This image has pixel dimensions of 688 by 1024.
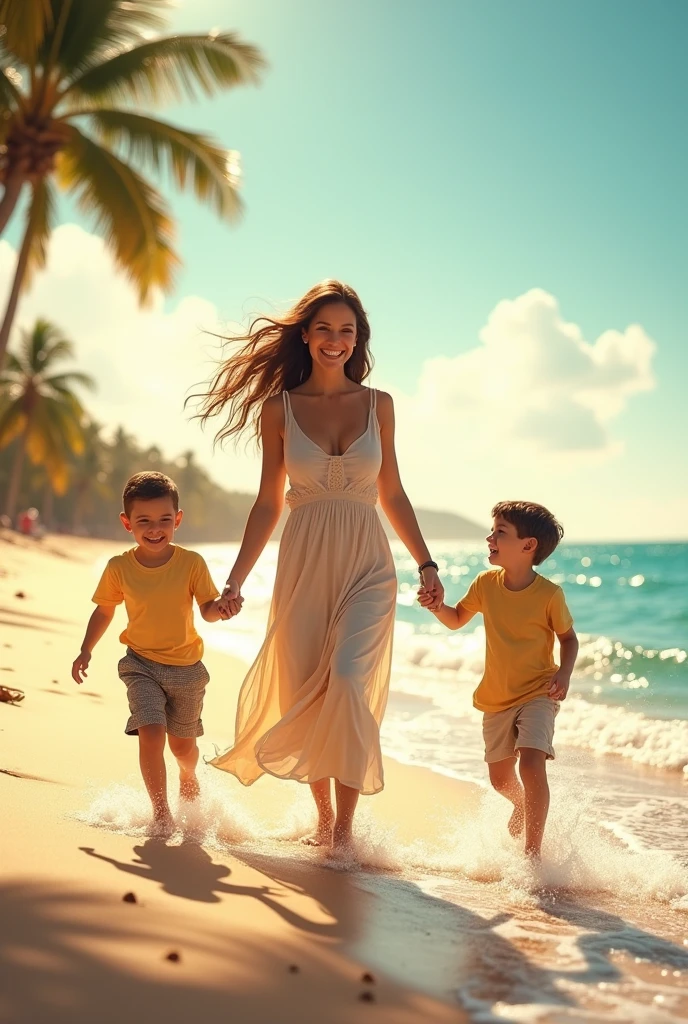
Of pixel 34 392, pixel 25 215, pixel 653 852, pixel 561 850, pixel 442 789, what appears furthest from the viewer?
pixel 34 392

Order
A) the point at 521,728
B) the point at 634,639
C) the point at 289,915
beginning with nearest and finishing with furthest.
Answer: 1. the point at 289,915
2. the point at 521,728
3. the point at 634,639

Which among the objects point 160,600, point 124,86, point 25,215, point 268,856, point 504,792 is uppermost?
point 124,86

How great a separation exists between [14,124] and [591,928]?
49.6 ft

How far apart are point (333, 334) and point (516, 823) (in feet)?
7.98

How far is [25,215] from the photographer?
17000mm

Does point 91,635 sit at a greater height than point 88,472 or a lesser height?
lesser

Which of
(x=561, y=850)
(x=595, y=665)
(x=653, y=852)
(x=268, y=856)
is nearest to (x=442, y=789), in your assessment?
(x=653, y=852)

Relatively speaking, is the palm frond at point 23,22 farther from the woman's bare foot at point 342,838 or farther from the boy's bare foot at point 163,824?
the woman's bare foot at point 342,838

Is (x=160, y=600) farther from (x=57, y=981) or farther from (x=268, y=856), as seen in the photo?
(x=57, y=981)

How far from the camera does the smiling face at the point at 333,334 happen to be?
15.5 ft

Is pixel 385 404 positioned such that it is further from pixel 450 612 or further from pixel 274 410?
pixel 450 612

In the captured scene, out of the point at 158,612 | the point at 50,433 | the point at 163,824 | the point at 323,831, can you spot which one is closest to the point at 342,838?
the point at 323,831

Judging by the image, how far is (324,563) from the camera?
4496mm

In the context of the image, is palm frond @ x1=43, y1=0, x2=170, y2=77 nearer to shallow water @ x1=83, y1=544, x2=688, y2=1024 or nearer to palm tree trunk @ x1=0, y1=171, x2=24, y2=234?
palm tree trunk @ x1=0, y1=171, x2=24, y2=234
